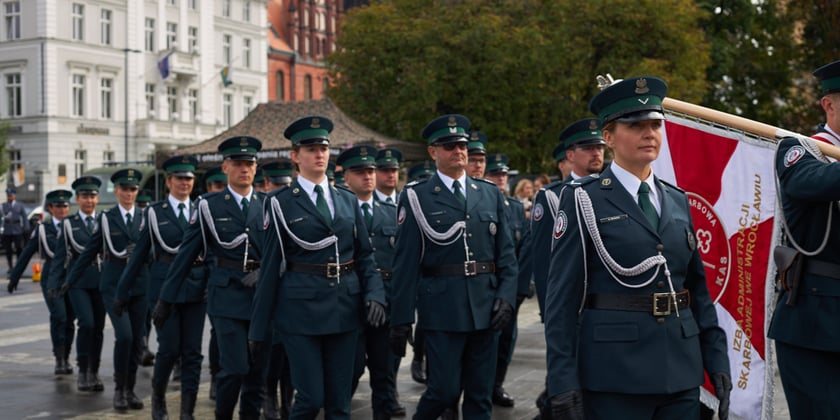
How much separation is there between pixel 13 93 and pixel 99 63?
4.77m

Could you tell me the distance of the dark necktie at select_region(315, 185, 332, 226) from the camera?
6.78m

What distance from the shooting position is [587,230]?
4.34 metres

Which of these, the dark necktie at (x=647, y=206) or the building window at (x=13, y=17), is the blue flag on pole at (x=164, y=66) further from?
the dark necktie at (x=647, y=206)

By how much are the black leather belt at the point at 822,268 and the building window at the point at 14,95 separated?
56.0 meters

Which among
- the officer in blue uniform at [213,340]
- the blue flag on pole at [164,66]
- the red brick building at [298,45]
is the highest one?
the red brick building at [298,45]

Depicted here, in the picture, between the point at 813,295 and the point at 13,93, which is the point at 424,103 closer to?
the point at 813,295

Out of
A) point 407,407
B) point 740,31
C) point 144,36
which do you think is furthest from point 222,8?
point 407,407

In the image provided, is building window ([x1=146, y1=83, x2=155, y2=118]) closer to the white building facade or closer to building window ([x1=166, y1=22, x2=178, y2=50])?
the white building facade

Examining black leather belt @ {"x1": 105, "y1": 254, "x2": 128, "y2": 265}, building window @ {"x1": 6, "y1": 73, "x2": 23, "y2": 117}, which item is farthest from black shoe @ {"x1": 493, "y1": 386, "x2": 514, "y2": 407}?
building window @ {"x1": 6, "y1": 73, "x2": 23, "y2": 117}

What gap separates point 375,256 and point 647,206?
5.28 m

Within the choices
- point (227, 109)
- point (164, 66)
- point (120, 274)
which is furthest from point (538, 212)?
point (227, 109)

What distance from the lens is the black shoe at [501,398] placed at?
931cm

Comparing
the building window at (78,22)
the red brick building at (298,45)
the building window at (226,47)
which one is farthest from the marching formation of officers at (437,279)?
the red brick building at (298,45)

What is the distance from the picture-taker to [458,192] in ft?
23.8
